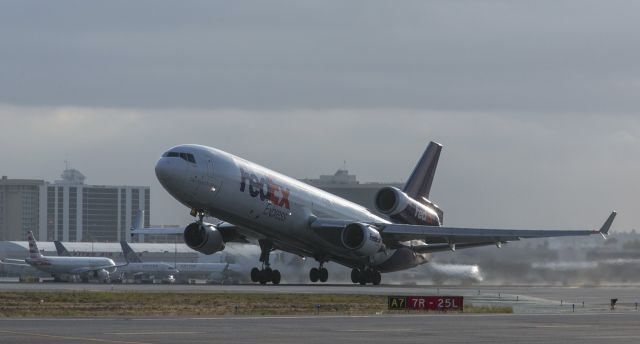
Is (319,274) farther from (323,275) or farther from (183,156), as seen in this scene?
(183,156)

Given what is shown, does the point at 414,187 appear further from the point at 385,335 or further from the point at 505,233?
the point at 385,335

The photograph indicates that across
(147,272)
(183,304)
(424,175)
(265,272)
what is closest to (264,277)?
(265,272)

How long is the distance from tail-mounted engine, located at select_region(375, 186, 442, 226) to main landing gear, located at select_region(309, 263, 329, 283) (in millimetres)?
6693

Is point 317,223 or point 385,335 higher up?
point 317,223

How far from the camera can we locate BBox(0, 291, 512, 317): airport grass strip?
49.3 m

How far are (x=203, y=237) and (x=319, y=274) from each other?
975cm

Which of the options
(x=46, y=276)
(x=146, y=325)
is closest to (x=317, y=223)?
(x=146, y=325)

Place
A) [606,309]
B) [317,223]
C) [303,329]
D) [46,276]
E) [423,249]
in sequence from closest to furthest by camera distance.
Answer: [303,329] < [606,309] < [317,223] < [423,249] < [46,276]

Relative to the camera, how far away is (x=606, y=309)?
182ft

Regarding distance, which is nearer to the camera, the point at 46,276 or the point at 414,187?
the point at 414,187

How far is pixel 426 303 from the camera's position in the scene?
177 ft

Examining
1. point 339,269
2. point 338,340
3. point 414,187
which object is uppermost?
point 414,187

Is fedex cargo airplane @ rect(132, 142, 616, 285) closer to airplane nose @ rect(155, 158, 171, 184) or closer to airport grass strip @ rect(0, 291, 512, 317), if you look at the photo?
airplane nose @ rect(155, 158, 171, 184)

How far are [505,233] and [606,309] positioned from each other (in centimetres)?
2878
